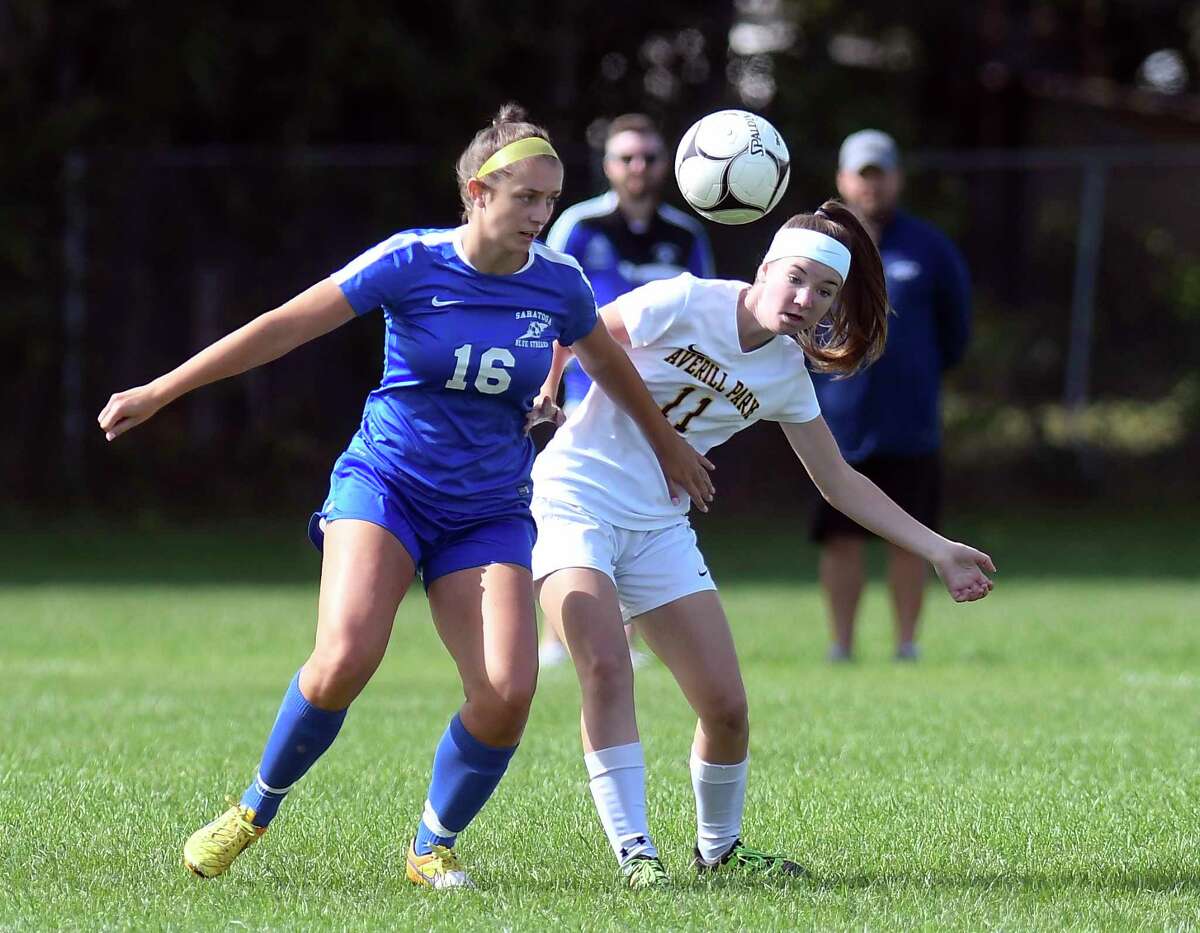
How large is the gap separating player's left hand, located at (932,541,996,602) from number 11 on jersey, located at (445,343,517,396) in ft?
3.98

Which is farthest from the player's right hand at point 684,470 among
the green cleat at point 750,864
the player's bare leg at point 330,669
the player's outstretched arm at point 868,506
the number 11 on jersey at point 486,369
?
the green cleat at point 750,864

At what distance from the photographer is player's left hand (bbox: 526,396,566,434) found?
5.11m

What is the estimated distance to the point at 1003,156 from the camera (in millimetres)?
17094

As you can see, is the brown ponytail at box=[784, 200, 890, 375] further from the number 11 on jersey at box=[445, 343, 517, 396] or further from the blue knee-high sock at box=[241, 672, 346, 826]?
the blue knee-high sock at box=[241, 672, 346, 826]

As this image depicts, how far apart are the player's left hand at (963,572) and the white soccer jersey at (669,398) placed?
0.57m

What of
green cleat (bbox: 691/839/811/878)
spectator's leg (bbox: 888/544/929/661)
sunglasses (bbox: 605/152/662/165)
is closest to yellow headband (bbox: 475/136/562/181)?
green cleat (bbox: 691/839/811/878)

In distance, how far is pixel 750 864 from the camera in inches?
194

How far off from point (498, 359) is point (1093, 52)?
27.8 m

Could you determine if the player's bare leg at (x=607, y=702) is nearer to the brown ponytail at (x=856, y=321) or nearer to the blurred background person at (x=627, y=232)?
the brown ponytail at (x=856, y=321)

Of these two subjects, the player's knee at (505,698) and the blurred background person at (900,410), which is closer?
the player's knee at (505,698)

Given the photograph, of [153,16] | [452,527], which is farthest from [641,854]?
[153,16]

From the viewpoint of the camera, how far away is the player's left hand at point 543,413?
511 centimetres

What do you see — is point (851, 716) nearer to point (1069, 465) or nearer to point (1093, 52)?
point (1069, 465)

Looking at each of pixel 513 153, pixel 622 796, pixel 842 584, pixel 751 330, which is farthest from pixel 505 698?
pixel 842 584
